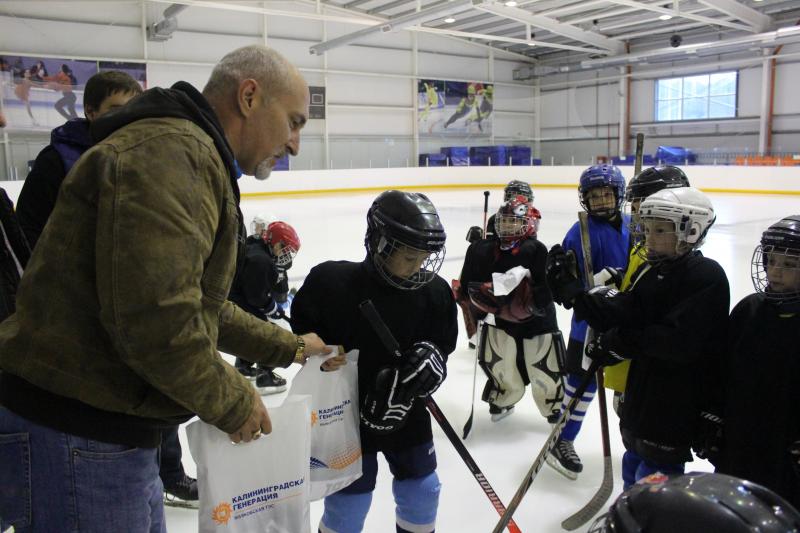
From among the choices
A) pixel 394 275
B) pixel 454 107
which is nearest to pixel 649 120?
pixel 454 107

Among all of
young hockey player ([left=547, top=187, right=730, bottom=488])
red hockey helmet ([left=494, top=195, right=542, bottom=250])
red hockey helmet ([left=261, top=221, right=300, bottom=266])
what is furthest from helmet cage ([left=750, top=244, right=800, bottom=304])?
red hockey helmet ([left=261, top=221, right=300, bottom=266])

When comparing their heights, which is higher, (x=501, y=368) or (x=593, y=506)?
(x=501, y=368)

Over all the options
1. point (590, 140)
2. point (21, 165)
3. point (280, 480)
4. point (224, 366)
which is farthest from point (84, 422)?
point (590, 140)

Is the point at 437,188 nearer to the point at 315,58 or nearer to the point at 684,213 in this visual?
the point at 315,58

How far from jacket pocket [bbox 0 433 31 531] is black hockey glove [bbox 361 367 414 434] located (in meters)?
0.83

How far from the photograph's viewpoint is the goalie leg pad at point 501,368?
3207 mm

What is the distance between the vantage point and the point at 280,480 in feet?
4.62

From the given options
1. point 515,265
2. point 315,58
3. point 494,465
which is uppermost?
point 315,58

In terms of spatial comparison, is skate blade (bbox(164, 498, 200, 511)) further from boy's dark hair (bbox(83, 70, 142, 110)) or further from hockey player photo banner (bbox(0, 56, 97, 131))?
hockey player photo banner (bbox(0, 56, 97, 131))

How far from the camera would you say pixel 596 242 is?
2.88 meters

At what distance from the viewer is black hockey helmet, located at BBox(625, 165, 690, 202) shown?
2.58 m

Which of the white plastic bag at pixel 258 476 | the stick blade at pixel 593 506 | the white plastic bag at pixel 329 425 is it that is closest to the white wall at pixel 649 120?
the stick blade at pixel 593 506

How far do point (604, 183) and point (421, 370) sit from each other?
61.7 inches

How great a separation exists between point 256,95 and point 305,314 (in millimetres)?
771
